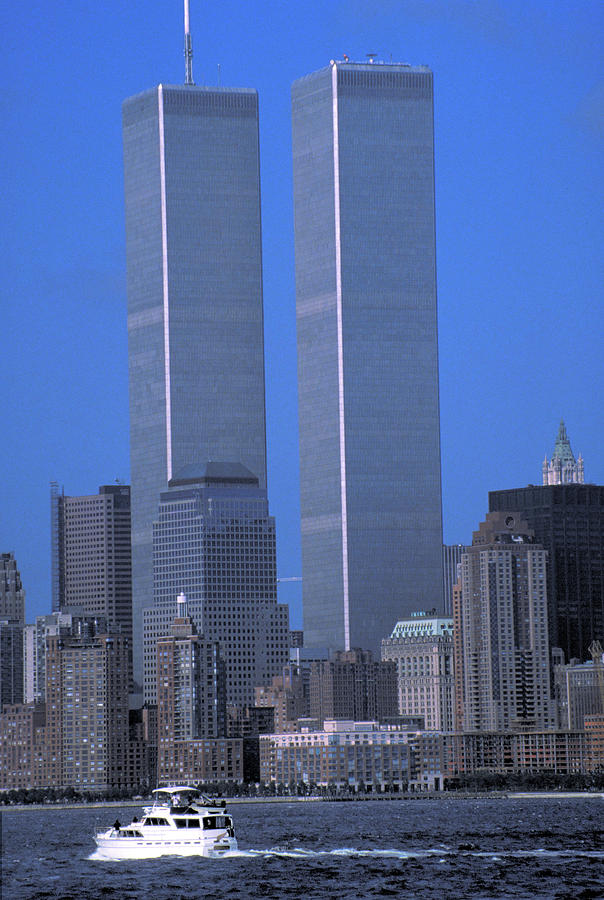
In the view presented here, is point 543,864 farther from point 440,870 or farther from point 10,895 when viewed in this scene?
point 10,895

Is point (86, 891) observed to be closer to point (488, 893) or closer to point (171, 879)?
point (171, 879)

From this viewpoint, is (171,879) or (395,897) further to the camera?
(171,879)

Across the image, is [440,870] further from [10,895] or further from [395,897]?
[10,895]

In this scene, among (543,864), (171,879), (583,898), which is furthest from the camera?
(543,864)

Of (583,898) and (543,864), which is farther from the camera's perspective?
(543,864)

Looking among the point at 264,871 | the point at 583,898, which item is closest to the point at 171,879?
the point at 264,871

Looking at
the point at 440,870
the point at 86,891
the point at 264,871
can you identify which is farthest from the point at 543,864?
the point at 86,891

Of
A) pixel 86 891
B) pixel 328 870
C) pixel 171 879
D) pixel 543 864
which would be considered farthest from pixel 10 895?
pixel 543 864

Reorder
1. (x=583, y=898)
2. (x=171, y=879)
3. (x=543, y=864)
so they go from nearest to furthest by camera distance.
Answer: (x=583, y=898), (x=171, y=879), (x=543, y=864)
